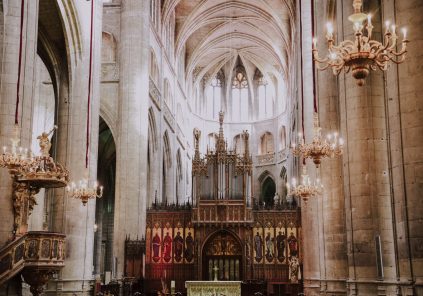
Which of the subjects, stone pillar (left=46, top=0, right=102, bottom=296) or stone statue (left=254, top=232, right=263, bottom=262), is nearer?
stone pillar (left=46, top=0, right=102, bottom=296)

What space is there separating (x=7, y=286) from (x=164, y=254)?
17.6 m

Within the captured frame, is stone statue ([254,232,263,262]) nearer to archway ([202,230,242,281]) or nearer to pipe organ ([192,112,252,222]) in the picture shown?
archway ([202,230,242,281])

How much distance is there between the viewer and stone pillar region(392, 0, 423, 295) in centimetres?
1005

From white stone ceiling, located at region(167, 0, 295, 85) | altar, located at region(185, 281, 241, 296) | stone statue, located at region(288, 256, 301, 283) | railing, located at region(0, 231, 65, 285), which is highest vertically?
white stone ceiling, located at region(167, 0, 295, 85)

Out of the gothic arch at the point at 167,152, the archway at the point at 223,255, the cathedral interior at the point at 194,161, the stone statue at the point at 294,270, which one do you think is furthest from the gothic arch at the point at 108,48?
the stone statue at the point at 294,270

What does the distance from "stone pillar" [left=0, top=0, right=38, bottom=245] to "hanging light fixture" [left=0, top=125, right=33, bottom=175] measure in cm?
57

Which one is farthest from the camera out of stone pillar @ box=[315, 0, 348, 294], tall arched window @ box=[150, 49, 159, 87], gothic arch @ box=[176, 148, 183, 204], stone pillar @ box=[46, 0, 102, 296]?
gothic arch @ box=[176, 148, 183, 204]

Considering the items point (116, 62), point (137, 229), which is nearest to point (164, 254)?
point (137, 229)

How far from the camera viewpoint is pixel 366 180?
48.1 feet

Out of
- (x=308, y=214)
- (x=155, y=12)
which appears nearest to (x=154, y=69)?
(x=155, y=12)

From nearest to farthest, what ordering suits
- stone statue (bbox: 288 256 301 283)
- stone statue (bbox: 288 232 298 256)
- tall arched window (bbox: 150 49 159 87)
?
stone statue (bbox: 288 256 301 283) < stone statue (bbox: 288 232 298 256) < tall arched window (bbox: 150 49 159 87)

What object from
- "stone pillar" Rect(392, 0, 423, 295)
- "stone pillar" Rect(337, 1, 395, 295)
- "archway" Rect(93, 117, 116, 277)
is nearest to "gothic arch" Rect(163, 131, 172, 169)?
"archway" Rect(93, 117, 116, 277)

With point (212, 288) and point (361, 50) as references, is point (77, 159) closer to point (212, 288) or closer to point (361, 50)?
point (212, 288)

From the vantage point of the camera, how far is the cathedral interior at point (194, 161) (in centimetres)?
1076
